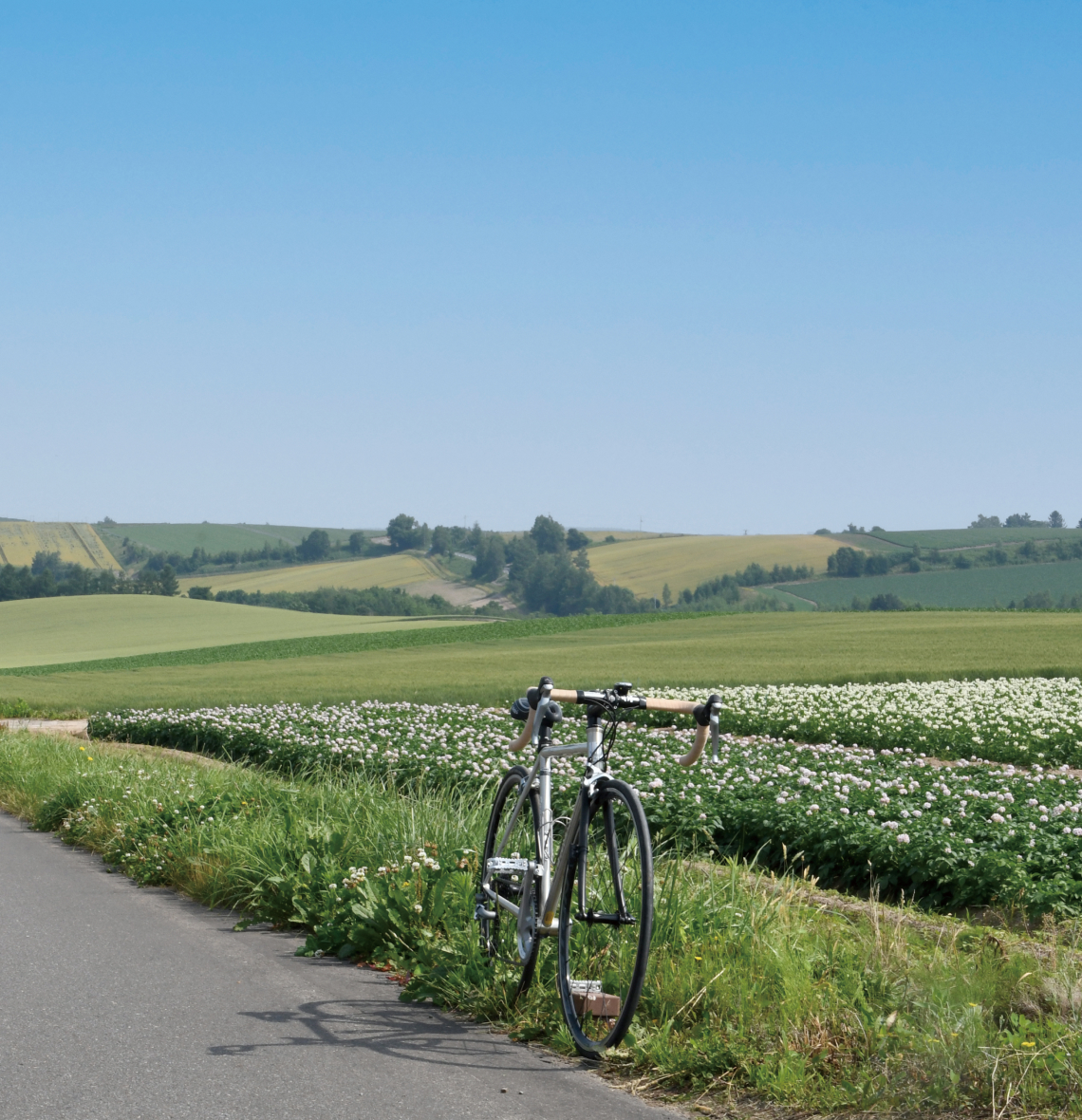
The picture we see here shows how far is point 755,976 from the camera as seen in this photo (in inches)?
196

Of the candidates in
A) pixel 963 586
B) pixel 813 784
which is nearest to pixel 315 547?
pixel 963 586

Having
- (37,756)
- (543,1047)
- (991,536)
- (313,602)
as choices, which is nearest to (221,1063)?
(543,1047)

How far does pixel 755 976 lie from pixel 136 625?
88.0 m

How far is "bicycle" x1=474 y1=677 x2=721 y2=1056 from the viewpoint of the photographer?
15.0 ft

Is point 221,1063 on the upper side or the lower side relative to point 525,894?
lower

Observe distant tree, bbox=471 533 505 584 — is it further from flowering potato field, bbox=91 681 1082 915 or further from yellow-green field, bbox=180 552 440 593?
flowering potato field, bbox=91 681 1082 915

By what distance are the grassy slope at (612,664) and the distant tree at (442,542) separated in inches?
5018

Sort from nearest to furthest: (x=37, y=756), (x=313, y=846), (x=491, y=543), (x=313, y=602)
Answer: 1. (x=313, y=846)
2. (x=37, y=756)
3. (x=313, y=602)
4. (x=491, y=543)

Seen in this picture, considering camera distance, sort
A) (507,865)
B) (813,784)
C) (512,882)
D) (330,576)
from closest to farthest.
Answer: (507,865) → (512,882) → (813,784) → (330,576)

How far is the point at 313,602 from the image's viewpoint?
412 ft

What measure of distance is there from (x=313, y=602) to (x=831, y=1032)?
124 meters

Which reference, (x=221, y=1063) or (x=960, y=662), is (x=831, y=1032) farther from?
(x=960, y=662)

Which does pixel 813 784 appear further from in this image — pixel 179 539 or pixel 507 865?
pixel 179 539

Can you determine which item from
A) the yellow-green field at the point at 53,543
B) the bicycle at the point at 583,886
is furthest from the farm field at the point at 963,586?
the bicycle at the point at 583,886
